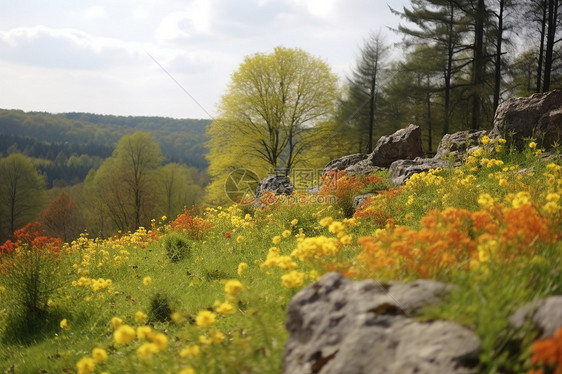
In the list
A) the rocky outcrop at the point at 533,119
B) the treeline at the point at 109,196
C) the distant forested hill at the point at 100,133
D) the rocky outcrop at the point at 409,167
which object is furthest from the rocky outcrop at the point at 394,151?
the distant forested hill at the point at 100,133

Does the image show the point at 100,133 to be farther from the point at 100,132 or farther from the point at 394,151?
the point at 394,151

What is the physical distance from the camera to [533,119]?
9.28 m

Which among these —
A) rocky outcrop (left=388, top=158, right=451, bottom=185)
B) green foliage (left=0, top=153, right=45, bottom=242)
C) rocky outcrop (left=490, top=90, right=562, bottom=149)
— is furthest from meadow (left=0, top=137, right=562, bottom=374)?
green foliage (left=0, top=153, right=45, bottom=242)

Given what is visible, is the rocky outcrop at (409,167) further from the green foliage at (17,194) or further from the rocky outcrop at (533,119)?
the green foliage at (17,194)

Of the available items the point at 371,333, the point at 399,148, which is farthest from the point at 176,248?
the point at 399,148

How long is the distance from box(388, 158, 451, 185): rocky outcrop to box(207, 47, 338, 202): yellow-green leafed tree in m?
11.8

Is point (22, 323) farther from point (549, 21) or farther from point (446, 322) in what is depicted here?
point (549, 21)

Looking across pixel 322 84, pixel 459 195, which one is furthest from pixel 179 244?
pixel 322 84

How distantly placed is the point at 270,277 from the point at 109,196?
94.1 ft

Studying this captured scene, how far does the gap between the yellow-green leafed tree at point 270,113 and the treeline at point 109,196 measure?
677cm

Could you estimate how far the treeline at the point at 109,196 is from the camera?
30578mm

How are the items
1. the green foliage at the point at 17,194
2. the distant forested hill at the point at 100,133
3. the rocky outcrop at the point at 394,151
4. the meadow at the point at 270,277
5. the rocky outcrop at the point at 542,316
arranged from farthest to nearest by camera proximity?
the distant forested hill at the point at 100,133
the green foliage at the point at 17,194
the rocky outcrop at the point at 394,151
the meadow at the point at 270,277
the rocky outcrop at the point at 542,316

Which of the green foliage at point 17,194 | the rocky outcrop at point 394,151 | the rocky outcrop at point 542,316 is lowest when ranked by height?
the green foliage at point 17,194

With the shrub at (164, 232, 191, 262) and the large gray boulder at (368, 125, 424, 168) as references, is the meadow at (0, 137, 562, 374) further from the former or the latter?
the large gray boulder at (368, 125, 424, 168)
